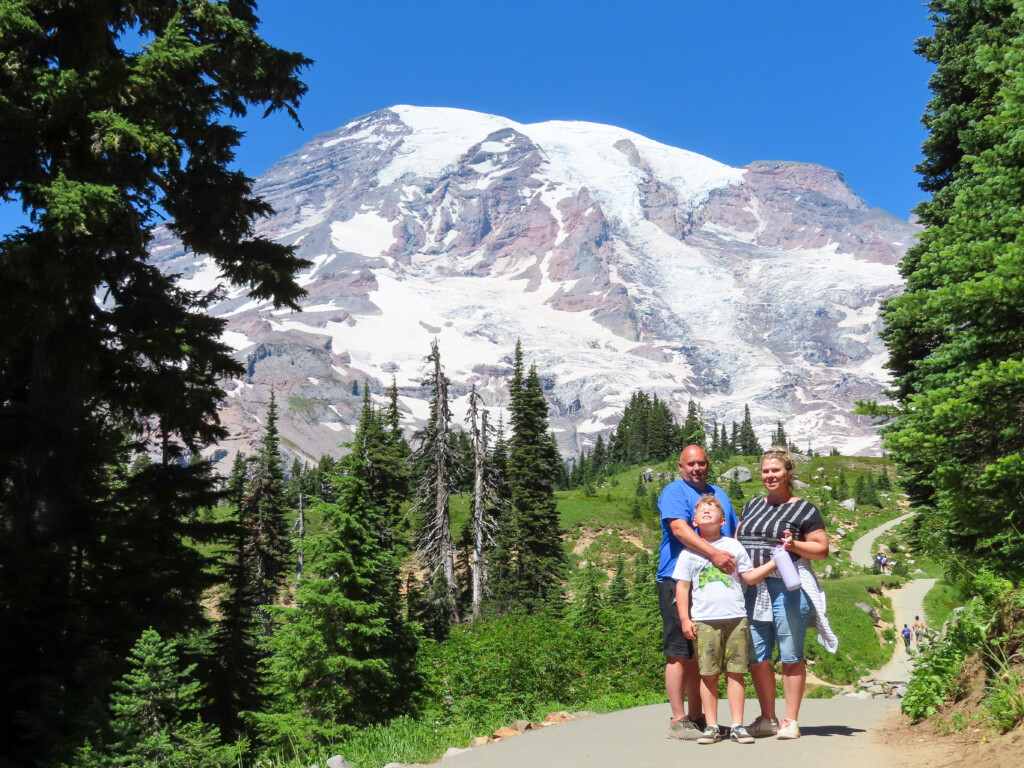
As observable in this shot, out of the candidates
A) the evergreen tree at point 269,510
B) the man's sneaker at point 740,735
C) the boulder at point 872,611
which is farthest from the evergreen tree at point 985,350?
the evergreen tree at point 269,510

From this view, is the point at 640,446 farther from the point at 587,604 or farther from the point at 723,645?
the point at 723,645

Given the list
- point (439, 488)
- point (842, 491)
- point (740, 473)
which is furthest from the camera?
point (740, 473)

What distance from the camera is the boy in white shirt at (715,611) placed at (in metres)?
6.70

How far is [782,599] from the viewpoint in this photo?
22.6ft

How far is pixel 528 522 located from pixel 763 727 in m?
34.3

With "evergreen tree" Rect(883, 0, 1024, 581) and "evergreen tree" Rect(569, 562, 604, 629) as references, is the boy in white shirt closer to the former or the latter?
"evergreen tree" Rect(883, 0, 1024, 581)

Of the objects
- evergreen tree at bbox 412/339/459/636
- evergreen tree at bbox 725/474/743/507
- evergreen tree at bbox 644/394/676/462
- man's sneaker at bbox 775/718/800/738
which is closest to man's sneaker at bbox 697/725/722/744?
man's sneaker at bbox 775/718/800/738

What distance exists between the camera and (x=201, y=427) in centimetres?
1236

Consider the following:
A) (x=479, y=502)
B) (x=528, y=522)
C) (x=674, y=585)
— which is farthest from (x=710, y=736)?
(x=528, y=522)

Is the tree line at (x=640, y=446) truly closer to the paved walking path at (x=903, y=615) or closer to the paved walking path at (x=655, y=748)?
the paved walking path at (x=903, y=615)

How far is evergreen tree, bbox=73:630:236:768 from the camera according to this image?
752cm

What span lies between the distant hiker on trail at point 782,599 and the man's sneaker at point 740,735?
13.1 inches

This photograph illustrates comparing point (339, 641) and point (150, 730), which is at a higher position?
point (150, 730)

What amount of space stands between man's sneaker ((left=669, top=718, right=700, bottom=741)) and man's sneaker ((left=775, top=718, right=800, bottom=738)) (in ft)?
2.31
